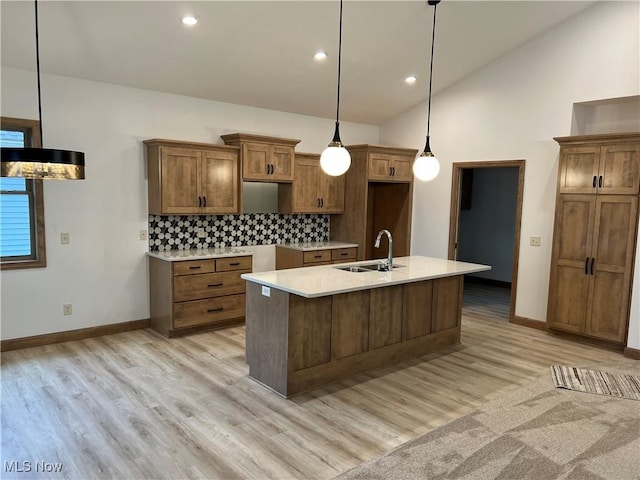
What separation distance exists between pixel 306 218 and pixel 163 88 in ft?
8.49

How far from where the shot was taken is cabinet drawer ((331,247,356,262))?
6133 mm

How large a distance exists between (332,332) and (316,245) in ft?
8.76

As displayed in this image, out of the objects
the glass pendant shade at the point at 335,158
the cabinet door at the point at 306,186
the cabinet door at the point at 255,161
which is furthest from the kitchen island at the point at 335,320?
the cabinet door at the point at 306,186

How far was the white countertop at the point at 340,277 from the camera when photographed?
3.32 meters

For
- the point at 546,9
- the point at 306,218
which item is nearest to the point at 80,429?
the point at 306,218

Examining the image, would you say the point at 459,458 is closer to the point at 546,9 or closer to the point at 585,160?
the point at 585,160

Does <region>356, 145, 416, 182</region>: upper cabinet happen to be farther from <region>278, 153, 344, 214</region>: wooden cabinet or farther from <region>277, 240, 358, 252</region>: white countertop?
<region>277, 240, 358, 252</region>: white countertop

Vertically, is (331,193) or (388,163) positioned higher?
(388,163)

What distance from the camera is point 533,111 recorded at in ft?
17.7

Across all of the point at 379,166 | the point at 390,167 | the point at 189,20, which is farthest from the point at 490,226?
the point at 189,20

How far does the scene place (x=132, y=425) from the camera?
3.00m

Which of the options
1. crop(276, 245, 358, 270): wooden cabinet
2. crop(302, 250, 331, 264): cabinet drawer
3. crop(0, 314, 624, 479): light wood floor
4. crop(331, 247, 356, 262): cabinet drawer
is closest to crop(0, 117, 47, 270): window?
crop(0, 314, 624, 479): light wood floor

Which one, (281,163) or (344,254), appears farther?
(344,254)

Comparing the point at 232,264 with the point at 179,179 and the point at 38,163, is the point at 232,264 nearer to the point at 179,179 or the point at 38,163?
the point at 179,179
